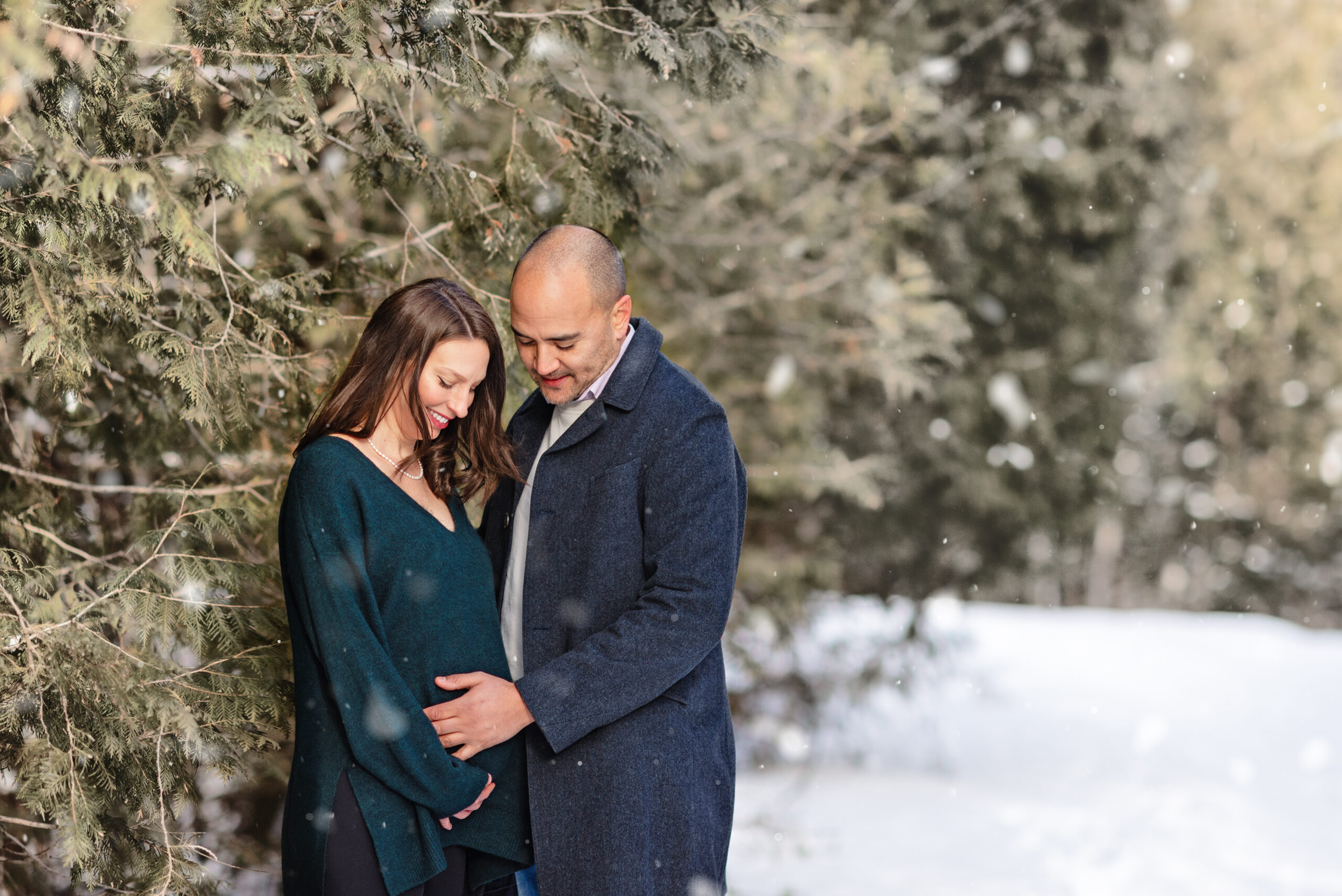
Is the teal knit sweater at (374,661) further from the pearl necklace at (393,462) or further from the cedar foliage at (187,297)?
the cedar foliage at (187,297)

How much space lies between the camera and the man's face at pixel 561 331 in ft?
7.98

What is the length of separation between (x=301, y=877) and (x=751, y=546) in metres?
5.99

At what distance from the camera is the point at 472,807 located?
2.31 m

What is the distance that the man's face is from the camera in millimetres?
2432

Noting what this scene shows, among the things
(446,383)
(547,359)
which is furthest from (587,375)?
(446,383)

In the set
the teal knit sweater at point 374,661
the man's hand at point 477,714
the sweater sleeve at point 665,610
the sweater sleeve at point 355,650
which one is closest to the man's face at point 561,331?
the sweater sleeve at point 665,610

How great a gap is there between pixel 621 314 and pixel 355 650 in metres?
0.97

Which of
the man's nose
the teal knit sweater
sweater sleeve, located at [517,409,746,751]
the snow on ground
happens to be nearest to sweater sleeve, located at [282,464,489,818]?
the teal knit sweater

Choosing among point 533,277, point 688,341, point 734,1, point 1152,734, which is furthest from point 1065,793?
point 533,277

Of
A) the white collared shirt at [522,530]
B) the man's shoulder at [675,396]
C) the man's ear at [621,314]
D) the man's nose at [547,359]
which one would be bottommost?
the white collared shirt at [522,530]

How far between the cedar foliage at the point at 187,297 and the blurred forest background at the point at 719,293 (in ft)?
0.04

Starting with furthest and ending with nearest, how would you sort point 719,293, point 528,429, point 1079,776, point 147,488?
point 1079,776 < point 719,293 < point 147,488 < point 528,429

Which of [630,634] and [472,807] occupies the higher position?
[630,634]

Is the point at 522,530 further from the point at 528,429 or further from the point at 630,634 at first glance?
the point at 630,634
